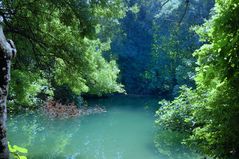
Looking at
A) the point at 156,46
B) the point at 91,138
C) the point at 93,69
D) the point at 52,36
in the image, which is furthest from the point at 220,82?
the point at 156,46

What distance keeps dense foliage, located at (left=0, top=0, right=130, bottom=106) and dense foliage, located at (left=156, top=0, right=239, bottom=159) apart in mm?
4022

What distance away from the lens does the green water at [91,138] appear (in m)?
13.6

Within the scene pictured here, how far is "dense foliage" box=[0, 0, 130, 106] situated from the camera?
955 cm

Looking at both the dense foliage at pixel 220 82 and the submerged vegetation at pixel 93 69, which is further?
the submerged vegetation at pixel 93 69

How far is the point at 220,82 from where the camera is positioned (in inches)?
173

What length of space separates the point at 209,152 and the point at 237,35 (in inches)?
112

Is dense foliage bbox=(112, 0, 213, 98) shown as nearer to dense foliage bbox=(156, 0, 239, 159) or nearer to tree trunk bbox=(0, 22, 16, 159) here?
dense foliage bbox=(156, 0, 239, 159)

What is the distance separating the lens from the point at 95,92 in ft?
96.5

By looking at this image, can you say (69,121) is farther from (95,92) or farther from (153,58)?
(153,58)

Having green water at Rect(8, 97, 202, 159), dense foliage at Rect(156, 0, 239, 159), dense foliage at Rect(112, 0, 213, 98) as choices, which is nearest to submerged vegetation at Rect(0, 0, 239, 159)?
dense foliage at Rect(156, 0, 239, 159)

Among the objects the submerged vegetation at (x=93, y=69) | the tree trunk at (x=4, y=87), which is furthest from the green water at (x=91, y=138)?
Result: the tree trunk at (x=4, y=87)

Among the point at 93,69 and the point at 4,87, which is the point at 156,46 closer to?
the point at 93,69

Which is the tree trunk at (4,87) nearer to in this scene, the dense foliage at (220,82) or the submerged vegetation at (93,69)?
the submerged vegetation at (93,69)

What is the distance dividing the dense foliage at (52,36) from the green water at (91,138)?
324 cm
